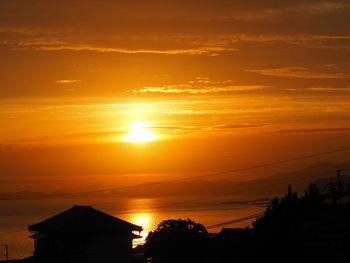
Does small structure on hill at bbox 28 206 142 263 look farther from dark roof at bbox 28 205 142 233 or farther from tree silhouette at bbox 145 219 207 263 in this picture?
tree silhouette at bbox 145 219 207 263

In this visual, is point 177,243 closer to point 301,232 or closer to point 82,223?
point 82,223

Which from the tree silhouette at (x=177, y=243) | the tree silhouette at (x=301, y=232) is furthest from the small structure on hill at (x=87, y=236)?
the tree silhouette at (x=301, y=232)

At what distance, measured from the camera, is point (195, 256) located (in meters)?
42.0

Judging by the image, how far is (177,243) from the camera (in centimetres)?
4197

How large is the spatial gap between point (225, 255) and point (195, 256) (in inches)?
178

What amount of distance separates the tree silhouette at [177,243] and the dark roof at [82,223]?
3.50 m

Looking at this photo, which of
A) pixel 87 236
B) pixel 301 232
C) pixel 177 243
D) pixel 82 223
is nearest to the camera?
pixel 177 243

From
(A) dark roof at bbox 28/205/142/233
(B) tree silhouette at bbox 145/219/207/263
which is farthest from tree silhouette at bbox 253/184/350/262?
(A) dark roof at bbox 28/205/142/233

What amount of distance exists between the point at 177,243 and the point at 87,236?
6.42 meters

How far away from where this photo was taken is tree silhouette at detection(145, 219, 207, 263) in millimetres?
41875

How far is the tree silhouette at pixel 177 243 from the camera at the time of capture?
4188 cm

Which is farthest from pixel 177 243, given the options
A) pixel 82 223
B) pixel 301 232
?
pixel 301 232

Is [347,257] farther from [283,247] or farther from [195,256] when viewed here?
[195,256]

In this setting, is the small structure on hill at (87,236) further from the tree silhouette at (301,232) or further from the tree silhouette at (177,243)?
the tree silhouette at (301,232)
